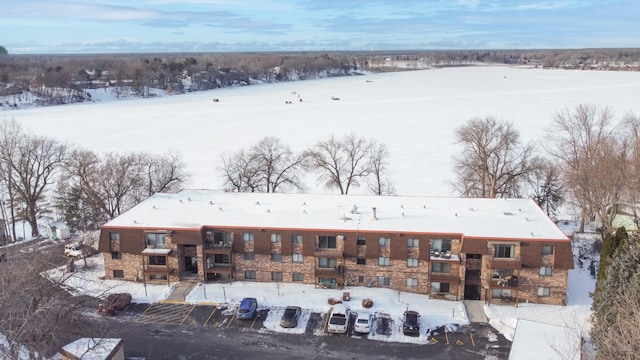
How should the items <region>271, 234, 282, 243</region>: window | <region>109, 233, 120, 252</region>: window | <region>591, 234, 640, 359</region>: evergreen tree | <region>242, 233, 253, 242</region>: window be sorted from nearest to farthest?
<region>591, 234, 640, 359</region>: evergreen tree < <region>271, 234, 282, 243</region>: window < <region>242, 233, 253, 242</region>: window < <region>109, 233, 120, 252</region>: window

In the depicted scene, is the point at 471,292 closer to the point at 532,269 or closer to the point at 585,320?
the point at 532,269

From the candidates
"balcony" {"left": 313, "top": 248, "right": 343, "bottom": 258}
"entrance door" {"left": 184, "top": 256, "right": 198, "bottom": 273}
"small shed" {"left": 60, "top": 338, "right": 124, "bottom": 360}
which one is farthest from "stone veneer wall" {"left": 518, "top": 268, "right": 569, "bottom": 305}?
"small shed" {"left": 60, "top": 338, "right": 124, "bottom": 360}

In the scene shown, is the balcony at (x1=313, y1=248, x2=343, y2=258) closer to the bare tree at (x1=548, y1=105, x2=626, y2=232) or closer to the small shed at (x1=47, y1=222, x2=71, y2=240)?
the bare tree at (x1=548, y1=105, x2=626, y2=232)

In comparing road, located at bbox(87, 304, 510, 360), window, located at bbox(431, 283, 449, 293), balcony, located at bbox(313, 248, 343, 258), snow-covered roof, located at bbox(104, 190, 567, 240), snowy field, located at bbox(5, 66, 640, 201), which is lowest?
road, located at bbox(87, 304, 510, 360)

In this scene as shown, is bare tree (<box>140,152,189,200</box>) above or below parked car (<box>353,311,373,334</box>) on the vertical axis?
above

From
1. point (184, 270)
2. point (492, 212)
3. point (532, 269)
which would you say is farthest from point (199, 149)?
point (532, 269)

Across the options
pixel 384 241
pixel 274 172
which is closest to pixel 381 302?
pixel 384 241

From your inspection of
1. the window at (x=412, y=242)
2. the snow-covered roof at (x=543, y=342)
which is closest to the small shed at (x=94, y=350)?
the window at (x=412, y=242)
